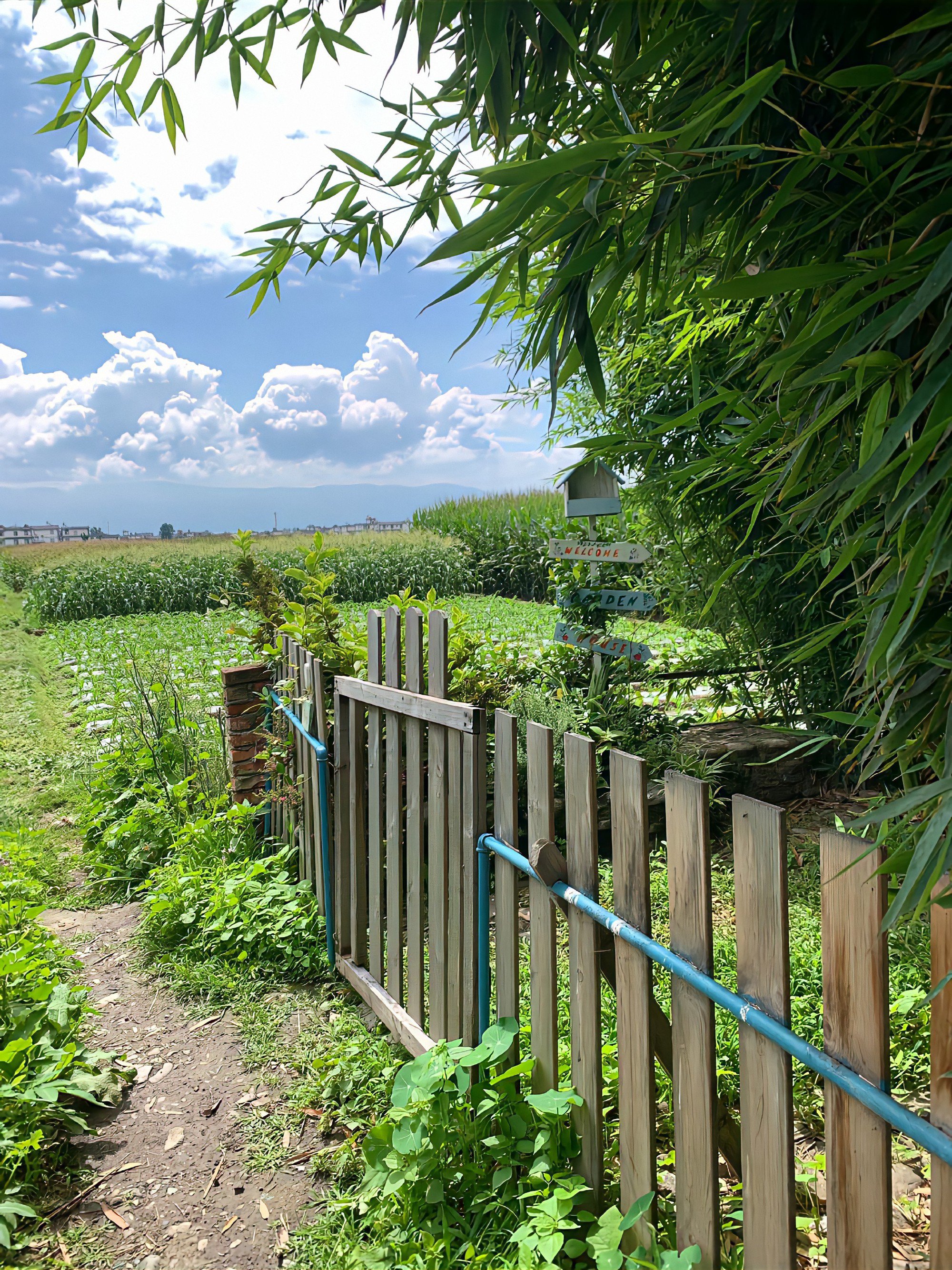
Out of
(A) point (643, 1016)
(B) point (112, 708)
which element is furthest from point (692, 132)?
(B) point (112, 708)

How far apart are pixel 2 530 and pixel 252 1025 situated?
54.4m

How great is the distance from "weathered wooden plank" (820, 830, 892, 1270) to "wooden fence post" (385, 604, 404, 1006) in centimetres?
163

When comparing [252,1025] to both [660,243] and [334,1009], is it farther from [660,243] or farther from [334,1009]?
[660,243]

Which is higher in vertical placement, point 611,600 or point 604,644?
point 611,600

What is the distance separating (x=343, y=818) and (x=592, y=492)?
2390 mm

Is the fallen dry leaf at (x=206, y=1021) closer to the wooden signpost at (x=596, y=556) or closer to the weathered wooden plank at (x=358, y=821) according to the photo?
the weathered wooden plank at (x=358, y=821)

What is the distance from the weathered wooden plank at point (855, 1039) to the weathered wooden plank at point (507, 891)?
2.92ft

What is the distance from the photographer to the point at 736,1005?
4.12ft

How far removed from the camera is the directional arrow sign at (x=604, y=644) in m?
4.23

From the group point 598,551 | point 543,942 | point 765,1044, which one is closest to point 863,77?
point 765,1044

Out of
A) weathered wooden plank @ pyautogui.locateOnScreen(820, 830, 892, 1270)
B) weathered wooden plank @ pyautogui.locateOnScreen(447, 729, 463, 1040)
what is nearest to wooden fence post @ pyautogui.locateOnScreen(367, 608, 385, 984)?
weathered wooden plank @ pyautogui.locateOnScreen(447, 729, 463, 1040)

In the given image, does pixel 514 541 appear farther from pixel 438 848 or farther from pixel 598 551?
pixel 438 848

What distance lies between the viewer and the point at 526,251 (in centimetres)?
121

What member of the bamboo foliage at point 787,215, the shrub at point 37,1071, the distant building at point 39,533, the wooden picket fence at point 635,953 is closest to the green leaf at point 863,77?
the bamboo foliage at point 787,215
